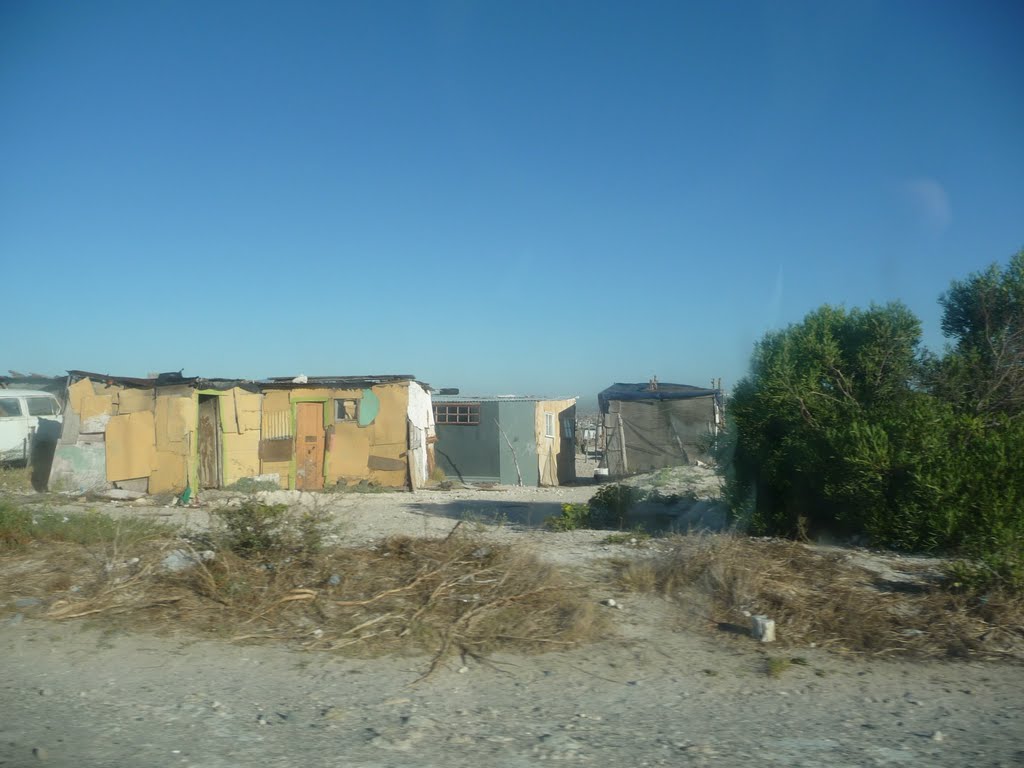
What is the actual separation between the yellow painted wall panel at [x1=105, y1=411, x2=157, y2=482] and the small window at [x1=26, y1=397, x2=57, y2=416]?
15.9 ft

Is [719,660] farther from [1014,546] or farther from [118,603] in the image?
[118,603]

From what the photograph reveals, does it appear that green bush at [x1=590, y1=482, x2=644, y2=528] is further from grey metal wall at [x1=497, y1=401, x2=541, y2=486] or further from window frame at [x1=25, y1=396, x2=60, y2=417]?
window frame at [x1=25, y1=396, x2=60, y2=417]

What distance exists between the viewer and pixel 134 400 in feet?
54.2

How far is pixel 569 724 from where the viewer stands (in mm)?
4758

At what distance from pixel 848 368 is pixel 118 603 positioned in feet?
30.7

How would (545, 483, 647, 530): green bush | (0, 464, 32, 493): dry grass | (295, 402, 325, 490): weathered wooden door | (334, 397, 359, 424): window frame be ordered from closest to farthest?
(545, 483, 647, 530): green bush → (0, 464, 32, 493): dry grass → (295, 402, 325, 490): weathered wooden door → (334, 397, 359, 424): window frame

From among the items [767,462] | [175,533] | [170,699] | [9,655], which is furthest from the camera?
[767,462]

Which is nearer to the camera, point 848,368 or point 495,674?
point 495,674

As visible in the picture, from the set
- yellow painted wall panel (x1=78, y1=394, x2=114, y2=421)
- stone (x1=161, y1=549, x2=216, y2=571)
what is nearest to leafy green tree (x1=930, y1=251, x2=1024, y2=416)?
stone (x1=161, y1=549, x2=216, y2=571)

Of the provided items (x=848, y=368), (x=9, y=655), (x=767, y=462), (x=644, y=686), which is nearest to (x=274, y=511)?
(x=9, y=655)

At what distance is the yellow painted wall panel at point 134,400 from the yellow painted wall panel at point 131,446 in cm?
11

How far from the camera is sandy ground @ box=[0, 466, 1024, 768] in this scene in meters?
4.33

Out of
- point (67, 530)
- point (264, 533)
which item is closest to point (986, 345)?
point (264, 533)

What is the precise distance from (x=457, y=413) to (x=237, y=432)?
7370 millimetres
